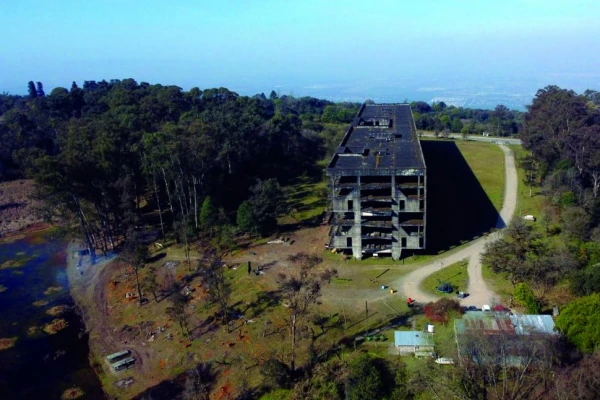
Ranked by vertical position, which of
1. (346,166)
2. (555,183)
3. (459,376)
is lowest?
(459,376)

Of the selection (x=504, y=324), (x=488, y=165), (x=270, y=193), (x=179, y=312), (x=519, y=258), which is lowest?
(x=179, y=312)

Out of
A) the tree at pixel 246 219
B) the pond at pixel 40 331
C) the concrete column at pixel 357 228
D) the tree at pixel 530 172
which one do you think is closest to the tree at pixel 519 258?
the concrete column at pixel 357 228

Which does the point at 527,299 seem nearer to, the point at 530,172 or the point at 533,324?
the point at 533,324

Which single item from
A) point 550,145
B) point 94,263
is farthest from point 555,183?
point 94,263

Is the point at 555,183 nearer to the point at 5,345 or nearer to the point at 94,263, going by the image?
the point at 94,263

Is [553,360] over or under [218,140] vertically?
under

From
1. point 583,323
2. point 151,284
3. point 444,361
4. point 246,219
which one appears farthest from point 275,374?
point 246,219
